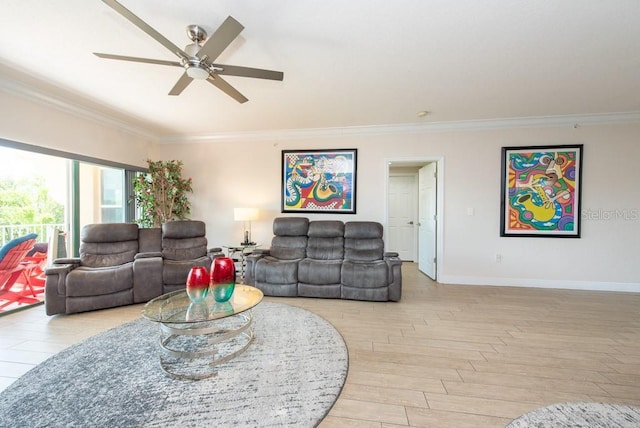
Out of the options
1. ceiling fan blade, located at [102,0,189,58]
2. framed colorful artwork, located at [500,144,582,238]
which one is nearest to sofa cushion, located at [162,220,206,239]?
ceiling fan blade, located at [102,0,189,58]

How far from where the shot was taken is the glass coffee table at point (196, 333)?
1.86 meters

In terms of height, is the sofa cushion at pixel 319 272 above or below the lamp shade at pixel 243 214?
below

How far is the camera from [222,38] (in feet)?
5.31

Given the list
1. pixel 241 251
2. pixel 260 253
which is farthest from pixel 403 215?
pixel 241 251

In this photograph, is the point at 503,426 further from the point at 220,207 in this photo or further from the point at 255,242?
the point at 220,207

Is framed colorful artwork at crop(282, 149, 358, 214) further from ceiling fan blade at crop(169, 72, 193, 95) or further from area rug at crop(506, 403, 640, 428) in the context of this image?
area rug at crop(506, 403, 640, 428)

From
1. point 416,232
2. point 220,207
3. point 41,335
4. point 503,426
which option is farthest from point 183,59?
point 416,232

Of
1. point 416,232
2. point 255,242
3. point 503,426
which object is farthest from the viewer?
point 416,232

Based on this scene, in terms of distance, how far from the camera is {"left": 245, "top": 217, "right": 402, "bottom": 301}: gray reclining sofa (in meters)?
3.35

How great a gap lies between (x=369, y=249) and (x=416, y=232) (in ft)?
8.78

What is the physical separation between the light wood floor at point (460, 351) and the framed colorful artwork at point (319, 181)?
172 cm

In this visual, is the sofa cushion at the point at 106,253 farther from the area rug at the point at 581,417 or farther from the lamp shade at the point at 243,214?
the area rug at the point at 581,417

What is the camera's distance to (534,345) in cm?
224

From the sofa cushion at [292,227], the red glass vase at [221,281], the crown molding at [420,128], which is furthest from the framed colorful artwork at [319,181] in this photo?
the red glass vase at [221,281]
